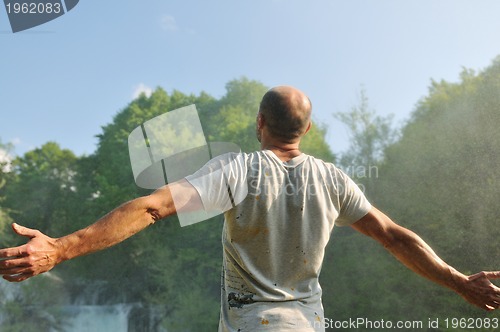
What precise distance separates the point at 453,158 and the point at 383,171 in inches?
135

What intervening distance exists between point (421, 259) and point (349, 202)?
0.52 metres

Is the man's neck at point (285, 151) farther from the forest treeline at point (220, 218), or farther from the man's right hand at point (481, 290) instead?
the forest treeline at point (220, 218)

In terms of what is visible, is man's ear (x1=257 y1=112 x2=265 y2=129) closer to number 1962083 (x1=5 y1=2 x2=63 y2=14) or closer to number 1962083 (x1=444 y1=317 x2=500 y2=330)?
number 1962083 (x1=444 y1=317 x2=500 y2=330)

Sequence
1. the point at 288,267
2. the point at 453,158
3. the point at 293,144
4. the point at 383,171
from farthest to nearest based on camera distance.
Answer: the point at 383,171 < the point at 453,158 < the point at 293,144 < the point at 288,267

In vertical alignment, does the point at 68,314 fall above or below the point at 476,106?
below

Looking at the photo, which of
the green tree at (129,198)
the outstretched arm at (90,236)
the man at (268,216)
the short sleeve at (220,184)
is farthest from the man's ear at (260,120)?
the green tree at (129,198)

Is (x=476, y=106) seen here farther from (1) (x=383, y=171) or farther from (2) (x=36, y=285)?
(2) (x=36, y=285)

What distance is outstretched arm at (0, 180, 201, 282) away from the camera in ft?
6.06

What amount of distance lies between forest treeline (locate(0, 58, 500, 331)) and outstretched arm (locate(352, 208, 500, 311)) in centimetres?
2011

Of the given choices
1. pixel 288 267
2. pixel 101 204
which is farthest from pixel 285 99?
pixel 101 204

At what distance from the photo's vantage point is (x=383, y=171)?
87.7 feet

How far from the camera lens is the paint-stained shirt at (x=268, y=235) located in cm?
211

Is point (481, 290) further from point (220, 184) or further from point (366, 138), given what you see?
point (366, 138)

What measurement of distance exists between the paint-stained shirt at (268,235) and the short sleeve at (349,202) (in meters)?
0.08
